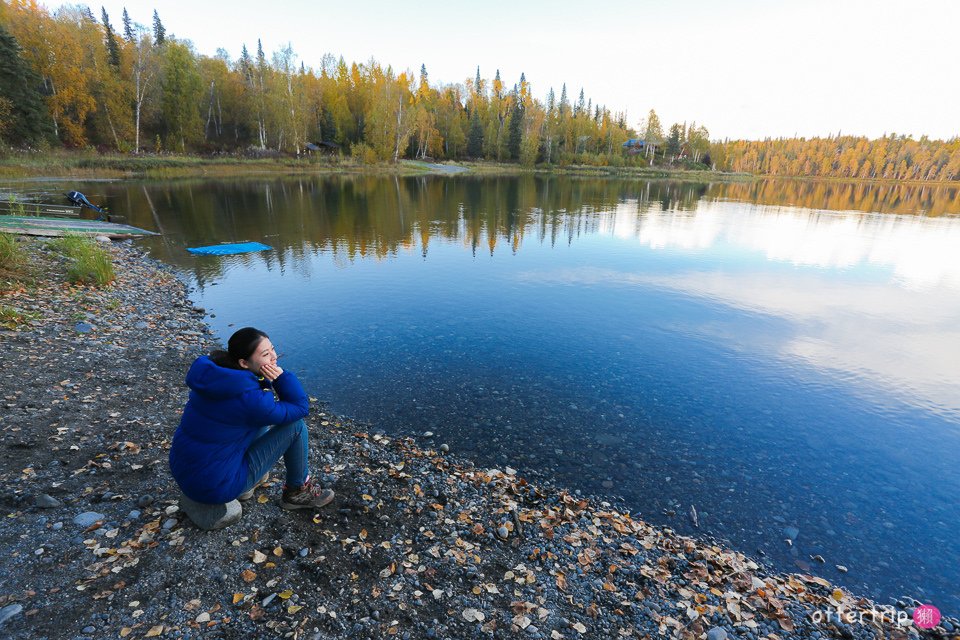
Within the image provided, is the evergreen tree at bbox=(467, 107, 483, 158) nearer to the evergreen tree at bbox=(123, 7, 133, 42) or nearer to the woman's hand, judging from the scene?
the evergreen tree at bbox=(123, 7, 133, 42)

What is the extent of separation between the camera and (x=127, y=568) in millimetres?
5020

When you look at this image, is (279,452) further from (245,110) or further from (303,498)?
(245,110)

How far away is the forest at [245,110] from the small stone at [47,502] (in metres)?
73.8

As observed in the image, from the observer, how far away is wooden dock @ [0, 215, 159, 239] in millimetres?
21969

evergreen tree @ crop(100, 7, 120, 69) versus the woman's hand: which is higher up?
evergreen tree @ crop(100, 7, 120, 69)

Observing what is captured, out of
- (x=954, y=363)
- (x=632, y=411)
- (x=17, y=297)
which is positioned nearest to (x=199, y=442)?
(x=632, y=411)

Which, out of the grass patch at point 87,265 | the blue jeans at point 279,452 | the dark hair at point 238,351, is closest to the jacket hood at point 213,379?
the dark hair at point 238,351

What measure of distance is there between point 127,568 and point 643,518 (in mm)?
6974

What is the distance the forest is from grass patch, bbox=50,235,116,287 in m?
58.8

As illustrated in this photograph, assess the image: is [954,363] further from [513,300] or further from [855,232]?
[855,232]

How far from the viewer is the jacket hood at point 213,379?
15.1 feet

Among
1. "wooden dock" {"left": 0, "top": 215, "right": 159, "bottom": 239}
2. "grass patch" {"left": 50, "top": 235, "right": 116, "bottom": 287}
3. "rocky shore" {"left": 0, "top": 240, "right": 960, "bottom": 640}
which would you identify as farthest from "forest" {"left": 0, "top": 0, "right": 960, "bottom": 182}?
"rocky shore" {"left": 0, "top": 240, "right": 960, "bottom": 640}

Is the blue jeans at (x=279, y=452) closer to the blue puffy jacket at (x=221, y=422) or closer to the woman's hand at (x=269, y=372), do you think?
the blue puffy jacket at (x=221, y=422)

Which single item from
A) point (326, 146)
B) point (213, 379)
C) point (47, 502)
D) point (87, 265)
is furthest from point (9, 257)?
point (326, 146)
